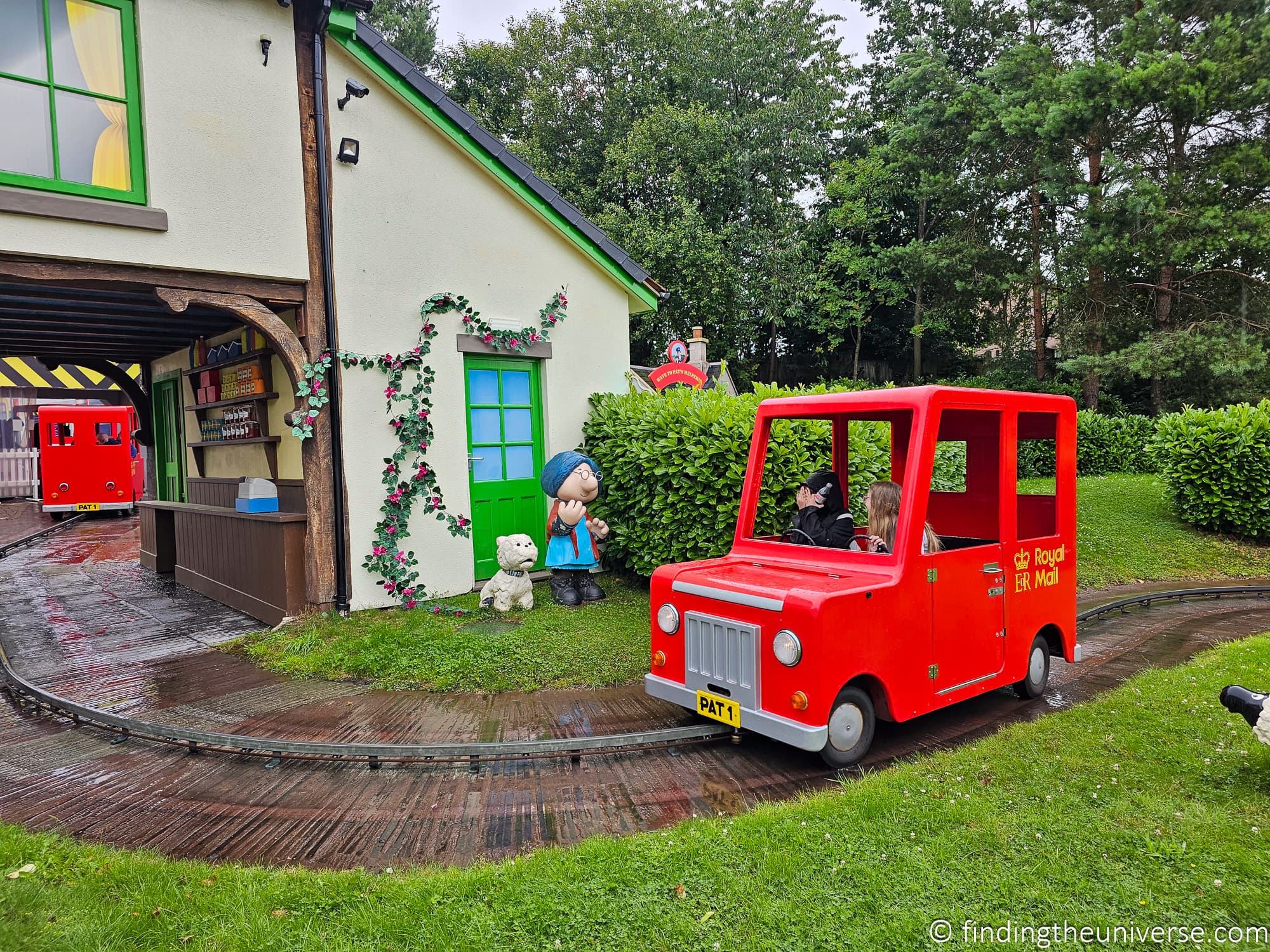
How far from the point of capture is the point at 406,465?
7.56 meters

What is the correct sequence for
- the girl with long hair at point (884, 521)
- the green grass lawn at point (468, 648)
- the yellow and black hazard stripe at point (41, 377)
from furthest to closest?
the yellow and black hazard stripe at point (41, 377) → the green grass lawn at point (468, 648) → the girl with long hair at point (884, 521)

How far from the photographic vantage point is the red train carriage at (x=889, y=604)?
12.4 feet

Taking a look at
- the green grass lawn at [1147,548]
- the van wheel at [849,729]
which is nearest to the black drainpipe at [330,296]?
the van wheel at [849,729]

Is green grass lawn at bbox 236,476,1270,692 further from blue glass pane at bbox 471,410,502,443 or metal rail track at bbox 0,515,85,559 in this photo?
metal rail track at bbox 0,515,85,559

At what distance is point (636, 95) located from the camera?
81.9 feet

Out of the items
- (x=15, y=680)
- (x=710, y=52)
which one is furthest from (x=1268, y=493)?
(x=710, y=52)

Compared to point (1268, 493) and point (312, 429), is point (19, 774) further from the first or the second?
point (1268, 493)

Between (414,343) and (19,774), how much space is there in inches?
193

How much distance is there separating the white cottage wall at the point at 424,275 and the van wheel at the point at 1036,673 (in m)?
5.55

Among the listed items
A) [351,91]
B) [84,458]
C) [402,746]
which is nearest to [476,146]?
[351,91]

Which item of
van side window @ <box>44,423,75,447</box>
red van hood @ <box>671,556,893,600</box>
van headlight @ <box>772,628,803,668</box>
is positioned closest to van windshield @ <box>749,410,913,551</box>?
red van hood @ <box>671,556,893,600</box>

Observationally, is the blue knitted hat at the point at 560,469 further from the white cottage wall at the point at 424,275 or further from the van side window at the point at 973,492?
the van side window at the point at 973,492

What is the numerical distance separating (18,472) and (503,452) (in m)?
23.4

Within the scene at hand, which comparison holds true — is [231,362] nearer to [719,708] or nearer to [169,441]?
[169,441]
